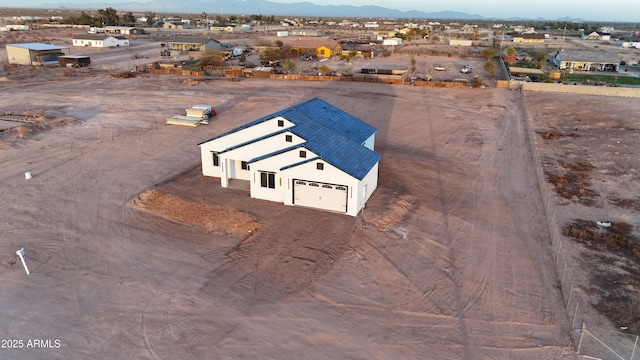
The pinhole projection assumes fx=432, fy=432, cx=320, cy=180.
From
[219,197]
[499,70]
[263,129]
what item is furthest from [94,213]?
[499,70]

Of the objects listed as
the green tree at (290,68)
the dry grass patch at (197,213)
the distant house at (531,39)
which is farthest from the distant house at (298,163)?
the distant house at (531,39)

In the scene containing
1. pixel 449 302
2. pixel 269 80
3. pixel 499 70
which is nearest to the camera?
pixel 449 302

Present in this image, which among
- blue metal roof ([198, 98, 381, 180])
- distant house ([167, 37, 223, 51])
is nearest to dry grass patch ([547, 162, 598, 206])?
blue metal roof ([198, 98, 381, 180])

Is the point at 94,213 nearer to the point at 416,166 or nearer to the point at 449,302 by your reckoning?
the point at 449,302

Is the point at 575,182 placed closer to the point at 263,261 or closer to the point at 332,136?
the point at 332,136

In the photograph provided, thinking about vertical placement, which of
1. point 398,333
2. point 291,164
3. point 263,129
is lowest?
point 398,333

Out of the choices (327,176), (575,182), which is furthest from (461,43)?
(327,176)
